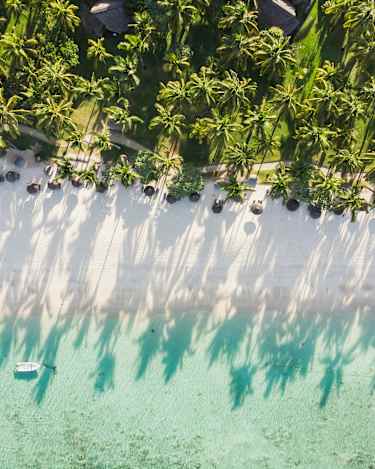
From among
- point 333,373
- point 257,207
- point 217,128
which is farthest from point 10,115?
point 333,373

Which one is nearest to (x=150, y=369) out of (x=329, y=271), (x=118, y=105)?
(x=329, y=271)

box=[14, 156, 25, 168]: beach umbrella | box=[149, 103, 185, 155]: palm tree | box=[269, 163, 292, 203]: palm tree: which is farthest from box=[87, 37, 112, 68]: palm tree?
box=[269, 163, 292, 203]: palm tree

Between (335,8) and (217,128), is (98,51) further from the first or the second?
(335,8)

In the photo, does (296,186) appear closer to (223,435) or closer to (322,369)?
(322,369)

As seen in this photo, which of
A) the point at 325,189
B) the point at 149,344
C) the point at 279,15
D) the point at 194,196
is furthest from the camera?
the point at 149,344

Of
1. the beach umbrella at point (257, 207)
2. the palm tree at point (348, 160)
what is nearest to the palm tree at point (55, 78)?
the beach umbrella at point (257, 207)

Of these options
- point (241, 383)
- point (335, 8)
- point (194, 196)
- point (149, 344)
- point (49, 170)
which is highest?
point (335, 8)
